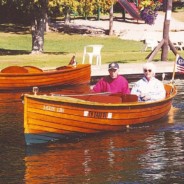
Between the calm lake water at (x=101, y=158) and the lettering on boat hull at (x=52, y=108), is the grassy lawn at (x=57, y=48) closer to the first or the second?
the calm lake water at (x=101, y=158)

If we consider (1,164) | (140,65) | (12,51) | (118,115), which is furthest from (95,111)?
(12,51)

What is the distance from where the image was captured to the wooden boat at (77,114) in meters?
16.0

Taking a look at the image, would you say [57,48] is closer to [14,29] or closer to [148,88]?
[14,29]

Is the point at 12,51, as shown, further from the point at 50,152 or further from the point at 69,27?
the point at 50,152

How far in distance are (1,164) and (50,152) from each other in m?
1.53

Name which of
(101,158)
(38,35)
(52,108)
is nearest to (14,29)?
(38,35)

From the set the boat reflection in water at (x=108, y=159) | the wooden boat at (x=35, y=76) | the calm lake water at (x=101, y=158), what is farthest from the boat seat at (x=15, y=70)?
the boat reflection in water at (x=108, y=159)

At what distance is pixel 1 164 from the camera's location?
46.8 ft

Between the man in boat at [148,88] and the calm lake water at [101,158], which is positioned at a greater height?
the man in boat at [148,88]

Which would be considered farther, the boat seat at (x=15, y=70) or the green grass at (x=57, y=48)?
the green grass at (x=57, y=48)

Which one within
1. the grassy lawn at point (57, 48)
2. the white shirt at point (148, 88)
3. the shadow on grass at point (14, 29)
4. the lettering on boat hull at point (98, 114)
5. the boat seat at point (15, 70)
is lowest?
the grassy lawn at point (57, 48)

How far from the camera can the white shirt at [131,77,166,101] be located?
18.5 meters

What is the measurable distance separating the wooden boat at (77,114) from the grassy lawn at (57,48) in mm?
16017

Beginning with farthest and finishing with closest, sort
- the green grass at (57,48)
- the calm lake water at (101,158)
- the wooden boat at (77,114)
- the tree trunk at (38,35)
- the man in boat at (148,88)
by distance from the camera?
the tree trunk at (38,35), the green grass at (57,48), the man in boat at (148,88), the wooden boat at (77,114), the calm lake water at (101,158)
